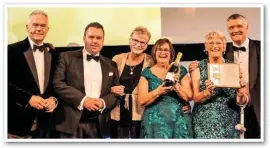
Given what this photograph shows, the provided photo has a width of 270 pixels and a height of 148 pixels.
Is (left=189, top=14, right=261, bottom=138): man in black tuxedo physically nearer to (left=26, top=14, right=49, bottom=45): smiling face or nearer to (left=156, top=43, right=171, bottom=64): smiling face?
(left=156, top=43, right=171, bottom=64): smiling face

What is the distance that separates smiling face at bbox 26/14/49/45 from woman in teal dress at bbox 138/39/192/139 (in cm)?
71

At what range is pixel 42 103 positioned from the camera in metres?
3.34

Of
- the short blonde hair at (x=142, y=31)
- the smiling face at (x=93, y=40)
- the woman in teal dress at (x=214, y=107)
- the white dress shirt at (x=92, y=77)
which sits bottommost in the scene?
the woman in teal dress at (x=214, y=107)

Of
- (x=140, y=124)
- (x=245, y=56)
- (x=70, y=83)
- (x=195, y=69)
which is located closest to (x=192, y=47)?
(x=195, y=69)

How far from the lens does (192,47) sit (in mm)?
3385

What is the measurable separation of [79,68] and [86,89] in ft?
0.48

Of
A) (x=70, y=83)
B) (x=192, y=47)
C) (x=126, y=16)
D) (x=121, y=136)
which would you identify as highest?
(x=126, y=16)

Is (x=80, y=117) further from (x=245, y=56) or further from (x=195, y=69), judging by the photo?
(x=245, y=56)

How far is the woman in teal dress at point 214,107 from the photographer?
3.37 metres

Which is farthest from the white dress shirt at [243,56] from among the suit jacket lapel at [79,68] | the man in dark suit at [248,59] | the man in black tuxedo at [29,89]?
the man in black tuxedo at [29,89]

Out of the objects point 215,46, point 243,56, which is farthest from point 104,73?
point 243,56

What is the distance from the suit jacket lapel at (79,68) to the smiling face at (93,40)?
7cm

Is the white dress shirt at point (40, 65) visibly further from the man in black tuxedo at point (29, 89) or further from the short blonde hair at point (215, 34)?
the short blonde hair at point (215, 34)
